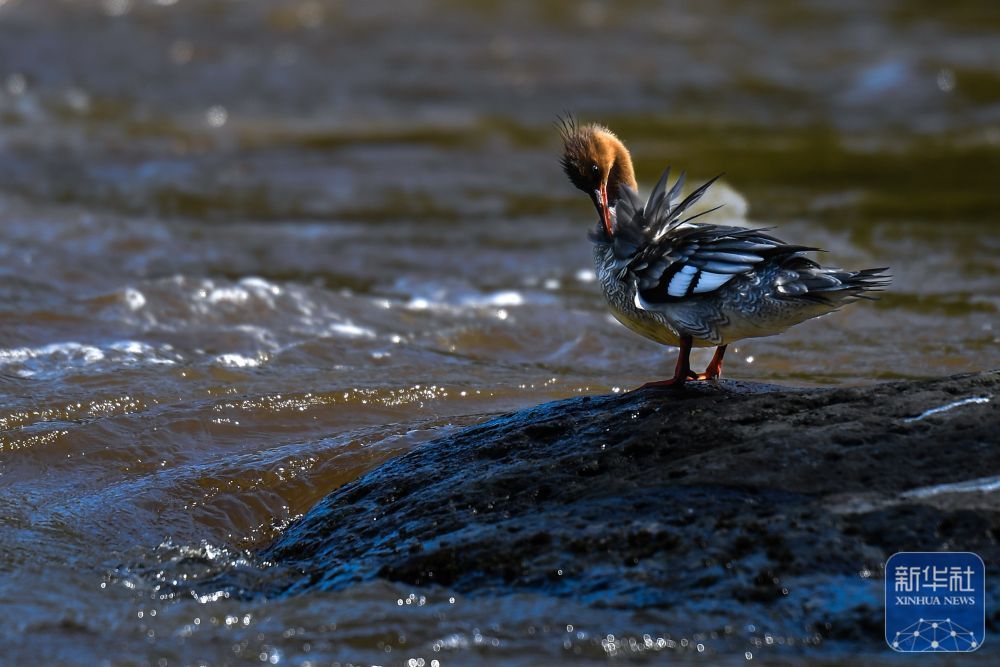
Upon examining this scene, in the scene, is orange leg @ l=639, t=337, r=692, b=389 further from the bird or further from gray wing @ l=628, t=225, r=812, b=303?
gray wing @ l=628, t=225, r=812, b=303

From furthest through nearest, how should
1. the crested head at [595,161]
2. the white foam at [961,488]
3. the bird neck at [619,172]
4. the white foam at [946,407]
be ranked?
the bird neck at [619,172]
the crested head at [595,161]
the white foam at [946,407]
the white foam at [961,488]

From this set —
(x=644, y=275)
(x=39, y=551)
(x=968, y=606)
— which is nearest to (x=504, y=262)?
(x=644, y=275)

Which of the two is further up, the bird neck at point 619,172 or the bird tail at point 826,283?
the bird neck at point 619,172

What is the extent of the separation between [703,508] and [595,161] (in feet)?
7.60

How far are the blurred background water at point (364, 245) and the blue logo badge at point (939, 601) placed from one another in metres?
0.31

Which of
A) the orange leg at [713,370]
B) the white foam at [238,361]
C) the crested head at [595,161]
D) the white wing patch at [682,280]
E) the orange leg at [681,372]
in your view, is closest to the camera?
the white wing patch at [682,280]

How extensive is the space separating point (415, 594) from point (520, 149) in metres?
12.5

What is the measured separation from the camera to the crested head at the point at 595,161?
6.04 meters

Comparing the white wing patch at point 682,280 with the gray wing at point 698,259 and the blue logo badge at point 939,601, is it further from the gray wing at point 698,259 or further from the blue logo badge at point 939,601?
the blue logo badge at point 939,601

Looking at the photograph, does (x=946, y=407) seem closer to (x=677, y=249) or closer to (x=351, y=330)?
(x=677, y=249)

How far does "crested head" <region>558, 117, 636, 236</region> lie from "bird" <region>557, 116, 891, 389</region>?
12.4 inches

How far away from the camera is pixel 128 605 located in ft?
14.2

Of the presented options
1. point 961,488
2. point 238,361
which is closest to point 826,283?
point 961,488

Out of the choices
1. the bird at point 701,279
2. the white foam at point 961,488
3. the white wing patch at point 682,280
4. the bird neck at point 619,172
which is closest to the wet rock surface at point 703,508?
the white foam at point 961,488
